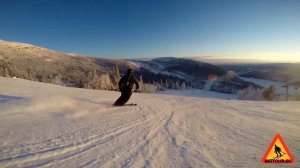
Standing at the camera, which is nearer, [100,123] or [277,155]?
[277,155]

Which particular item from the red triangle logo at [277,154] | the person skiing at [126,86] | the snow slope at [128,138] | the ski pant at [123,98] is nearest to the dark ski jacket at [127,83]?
the person skiing at [126,86]

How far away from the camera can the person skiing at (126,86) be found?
39.6 feet

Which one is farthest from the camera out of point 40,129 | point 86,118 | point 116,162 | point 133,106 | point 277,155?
point 133,106

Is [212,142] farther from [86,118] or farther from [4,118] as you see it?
[4,118]

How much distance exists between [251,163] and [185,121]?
13.6 feet

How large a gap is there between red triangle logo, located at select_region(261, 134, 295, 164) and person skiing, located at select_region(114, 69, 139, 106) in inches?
304

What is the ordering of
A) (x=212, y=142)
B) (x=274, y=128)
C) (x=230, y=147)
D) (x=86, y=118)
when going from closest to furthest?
(x=230, y=147)
(x=212, y=142)
(x=274, y=128)
(x=86, y=118)

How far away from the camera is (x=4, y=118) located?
795 centimetres

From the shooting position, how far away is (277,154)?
5074mm

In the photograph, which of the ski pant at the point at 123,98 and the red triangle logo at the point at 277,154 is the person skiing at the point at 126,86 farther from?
the red triangle logo at the point at 277,154

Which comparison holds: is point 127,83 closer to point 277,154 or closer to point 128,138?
point 128,138

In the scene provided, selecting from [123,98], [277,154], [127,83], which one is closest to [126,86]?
[127,83]

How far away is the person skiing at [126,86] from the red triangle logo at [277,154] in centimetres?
771

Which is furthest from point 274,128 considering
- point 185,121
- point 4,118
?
point 4,118
